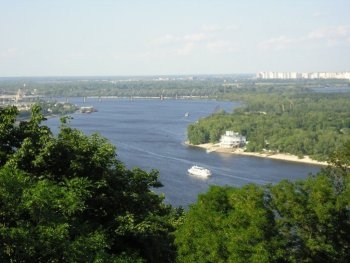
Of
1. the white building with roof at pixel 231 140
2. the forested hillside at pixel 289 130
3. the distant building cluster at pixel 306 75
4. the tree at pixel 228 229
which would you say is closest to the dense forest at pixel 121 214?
the tree at pixel 228 229

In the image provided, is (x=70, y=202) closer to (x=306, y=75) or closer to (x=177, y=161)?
(x=177, y=161)

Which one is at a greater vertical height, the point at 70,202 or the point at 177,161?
the point at 70,202

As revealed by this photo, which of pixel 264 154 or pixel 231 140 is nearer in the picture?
pixel 264 154

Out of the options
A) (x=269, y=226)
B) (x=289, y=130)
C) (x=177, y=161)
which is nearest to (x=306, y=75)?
(x=289, y=130)

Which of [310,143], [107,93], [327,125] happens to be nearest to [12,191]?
[310,143]

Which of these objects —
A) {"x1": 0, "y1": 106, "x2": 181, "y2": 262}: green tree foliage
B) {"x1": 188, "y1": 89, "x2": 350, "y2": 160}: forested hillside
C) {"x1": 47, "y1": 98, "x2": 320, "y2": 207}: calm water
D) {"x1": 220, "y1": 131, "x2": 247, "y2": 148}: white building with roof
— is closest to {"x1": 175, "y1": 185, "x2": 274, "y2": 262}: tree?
{"x1": 0, "y1": 106, "x2": 181, "y2": 262}: green tree foliage

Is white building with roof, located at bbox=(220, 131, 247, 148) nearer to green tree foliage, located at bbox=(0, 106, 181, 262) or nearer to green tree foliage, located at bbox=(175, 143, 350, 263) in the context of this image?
green tree foliage, located at bbox=(0, 106, 181, 262)

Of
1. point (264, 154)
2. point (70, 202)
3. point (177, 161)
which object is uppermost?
point (70, 202)

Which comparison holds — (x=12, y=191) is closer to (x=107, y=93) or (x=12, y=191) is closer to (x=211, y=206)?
(x=211, y=206)
